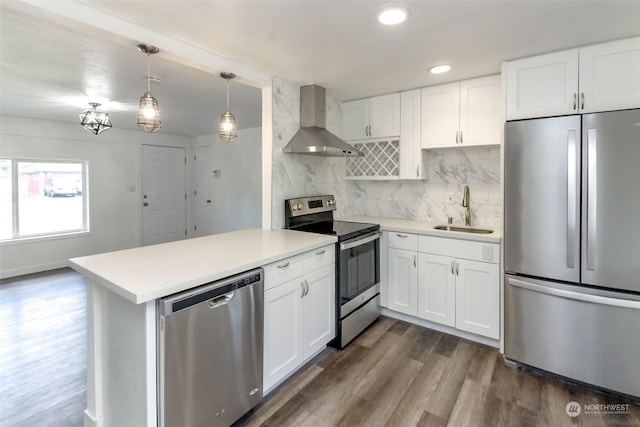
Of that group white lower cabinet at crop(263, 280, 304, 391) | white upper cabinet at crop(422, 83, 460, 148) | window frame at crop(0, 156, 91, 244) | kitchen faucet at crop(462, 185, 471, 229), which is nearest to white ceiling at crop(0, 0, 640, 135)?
white upper cabinet at crop(422, 83, 460, 148)

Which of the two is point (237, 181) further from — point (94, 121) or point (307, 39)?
point (307, 39)

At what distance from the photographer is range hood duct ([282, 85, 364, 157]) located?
274 cm

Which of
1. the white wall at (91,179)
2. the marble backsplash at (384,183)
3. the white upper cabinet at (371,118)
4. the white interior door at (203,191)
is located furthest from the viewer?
the white interior door at (203,191)

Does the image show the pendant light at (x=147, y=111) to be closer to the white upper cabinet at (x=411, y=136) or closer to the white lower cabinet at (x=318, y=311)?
the white lower cabinet at (x=318, y=311)

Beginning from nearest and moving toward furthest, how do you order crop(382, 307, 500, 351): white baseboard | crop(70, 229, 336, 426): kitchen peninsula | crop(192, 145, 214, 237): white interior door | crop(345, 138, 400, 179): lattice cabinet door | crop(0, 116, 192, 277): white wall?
crop(70, 229, 336, 426): kitchen peninsula, crop(382, 307, 500, 351): white baseboard, crop(345, 138, 400, 179): lattice cabinet door, crop(0, 116, 192, 277): white wall, crop(192, 145, 214, 237): white interior door

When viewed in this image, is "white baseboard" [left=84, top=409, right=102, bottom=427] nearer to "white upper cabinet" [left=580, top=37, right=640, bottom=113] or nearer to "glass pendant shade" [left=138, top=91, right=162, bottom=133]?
"glass pendant shade" [left=138, top=91, right=162, bottom=133]

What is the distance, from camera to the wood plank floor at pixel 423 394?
175cm

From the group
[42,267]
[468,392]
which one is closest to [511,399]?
[468,392]

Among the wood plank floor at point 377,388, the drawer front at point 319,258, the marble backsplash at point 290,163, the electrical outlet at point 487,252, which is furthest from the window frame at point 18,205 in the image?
the electrical outlet at point 487,252

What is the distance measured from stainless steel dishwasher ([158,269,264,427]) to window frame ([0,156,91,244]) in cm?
500

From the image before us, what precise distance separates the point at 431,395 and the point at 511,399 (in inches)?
19.1

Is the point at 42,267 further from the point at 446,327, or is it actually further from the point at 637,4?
the point at 637,4

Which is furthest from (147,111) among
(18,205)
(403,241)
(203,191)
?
(203,191)

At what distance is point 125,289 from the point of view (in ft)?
4.06
